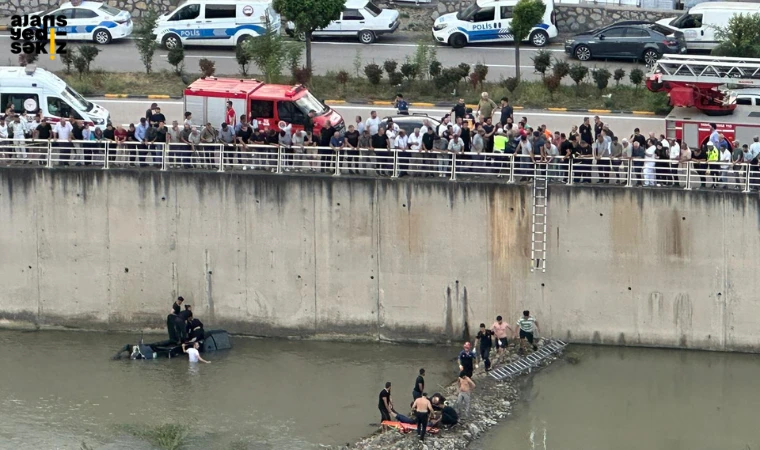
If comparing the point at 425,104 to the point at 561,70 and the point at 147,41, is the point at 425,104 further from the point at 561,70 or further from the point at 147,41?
the point at 147,41

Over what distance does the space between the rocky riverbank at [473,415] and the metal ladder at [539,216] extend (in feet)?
6.11

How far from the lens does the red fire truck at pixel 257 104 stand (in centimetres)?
3616

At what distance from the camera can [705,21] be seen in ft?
144

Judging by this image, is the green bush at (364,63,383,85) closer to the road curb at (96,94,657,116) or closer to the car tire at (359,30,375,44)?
the road curb at (96,94,657,116)

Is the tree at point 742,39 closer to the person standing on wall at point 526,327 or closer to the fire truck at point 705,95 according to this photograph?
the fire truck at point 705,95

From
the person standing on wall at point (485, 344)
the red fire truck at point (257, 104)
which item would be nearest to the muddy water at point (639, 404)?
the person standing on wall at point (485, 344)

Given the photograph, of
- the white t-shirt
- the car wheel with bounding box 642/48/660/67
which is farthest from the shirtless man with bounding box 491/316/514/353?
the car wheel with bounding box 642/48/660/67

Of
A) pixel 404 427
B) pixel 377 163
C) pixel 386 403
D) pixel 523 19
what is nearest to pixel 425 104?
pixel 523 19

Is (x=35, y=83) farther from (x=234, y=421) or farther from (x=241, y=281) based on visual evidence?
(x=234, y=421)

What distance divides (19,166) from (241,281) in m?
4.95

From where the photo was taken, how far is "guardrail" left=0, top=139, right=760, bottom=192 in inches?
1293

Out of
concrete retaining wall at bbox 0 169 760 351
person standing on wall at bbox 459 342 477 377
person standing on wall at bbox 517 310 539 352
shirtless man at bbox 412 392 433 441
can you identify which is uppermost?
concrete retaining wall at bbox 0 169 760 351

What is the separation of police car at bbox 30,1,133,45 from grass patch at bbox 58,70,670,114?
325 cm

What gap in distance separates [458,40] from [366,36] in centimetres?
244
